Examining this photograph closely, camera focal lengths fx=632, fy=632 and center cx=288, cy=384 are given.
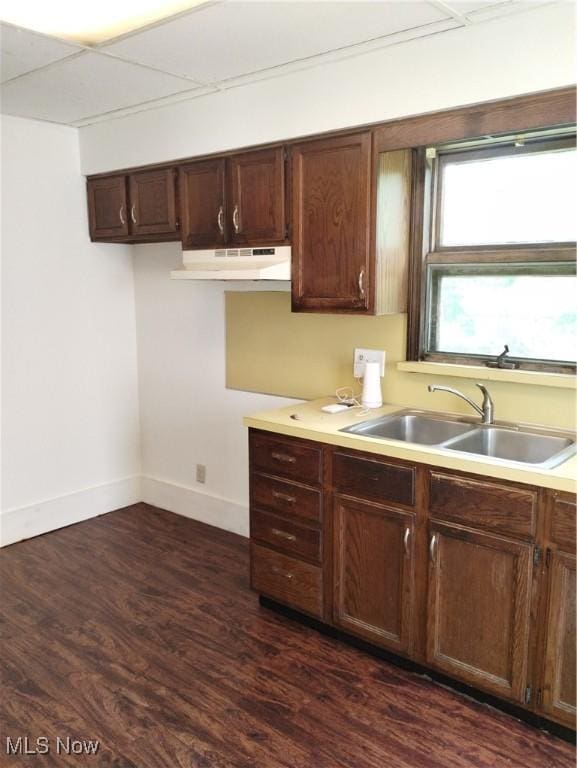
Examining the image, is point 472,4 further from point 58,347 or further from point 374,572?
point 58,347

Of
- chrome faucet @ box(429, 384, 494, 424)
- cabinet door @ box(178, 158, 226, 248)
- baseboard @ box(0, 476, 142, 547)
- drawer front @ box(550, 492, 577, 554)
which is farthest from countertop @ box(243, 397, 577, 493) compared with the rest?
baseboard @ box(0, 476, 142, 547)

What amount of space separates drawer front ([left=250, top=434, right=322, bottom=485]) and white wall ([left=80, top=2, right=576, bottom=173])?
1.36 meters

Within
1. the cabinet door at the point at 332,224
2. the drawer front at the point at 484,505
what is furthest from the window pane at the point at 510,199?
the drawer front at the point at 484,505

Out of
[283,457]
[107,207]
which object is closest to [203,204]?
[107,207]

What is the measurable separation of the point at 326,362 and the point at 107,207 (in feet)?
5.57

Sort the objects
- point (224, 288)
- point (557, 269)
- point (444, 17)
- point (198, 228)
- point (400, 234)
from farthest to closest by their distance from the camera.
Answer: point (224, 288) < point (198, 228) < point (400, 234) < point (557, 269) < point (444, 17)

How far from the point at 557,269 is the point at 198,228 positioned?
1.77 m

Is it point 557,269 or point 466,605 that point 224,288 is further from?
point 466,605

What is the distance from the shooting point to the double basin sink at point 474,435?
245cm

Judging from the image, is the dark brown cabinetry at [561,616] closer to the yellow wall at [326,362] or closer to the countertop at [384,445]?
the countertop at [384,445]

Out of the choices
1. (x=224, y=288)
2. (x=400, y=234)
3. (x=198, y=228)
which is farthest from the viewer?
(x=224, y=288)

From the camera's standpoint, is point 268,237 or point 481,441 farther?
point 268,237

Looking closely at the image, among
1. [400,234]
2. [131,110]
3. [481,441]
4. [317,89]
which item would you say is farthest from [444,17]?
[131,110]

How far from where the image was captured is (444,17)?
2178 millimetres
